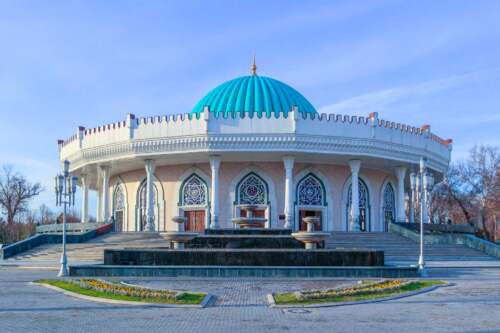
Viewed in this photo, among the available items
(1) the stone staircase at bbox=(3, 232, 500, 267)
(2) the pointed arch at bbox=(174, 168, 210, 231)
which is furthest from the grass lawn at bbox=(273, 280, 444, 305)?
(2) the pointed arch at bbox=(174, 168, 210, 231)

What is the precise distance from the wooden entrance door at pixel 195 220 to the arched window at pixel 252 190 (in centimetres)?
230

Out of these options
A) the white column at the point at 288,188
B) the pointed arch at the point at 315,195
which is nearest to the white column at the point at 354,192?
the pointed arch at the point at 315,195

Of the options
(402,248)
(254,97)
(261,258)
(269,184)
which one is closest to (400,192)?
(269,184)

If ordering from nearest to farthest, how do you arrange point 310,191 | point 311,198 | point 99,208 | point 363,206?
point 311,198 < point 310,191 < point 363,206 < point 99,208

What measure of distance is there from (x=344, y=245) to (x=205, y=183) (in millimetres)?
9657

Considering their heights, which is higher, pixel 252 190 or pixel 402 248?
pixel 252 190

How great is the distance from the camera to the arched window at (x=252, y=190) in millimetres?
32906

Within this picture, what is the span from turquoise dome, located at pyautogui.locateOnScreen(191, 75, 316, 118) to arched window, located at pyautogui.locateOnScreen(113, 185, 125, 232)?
22.6 ft

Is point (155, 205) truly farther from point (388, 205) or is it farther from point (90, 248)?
point (388, 205)

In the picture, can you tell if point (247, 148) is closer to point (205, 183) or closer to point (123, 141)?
point (205, 183)

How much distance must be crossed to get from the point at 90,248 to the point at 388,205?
1820 cm

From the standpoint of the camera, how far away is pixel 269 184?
32938 mm

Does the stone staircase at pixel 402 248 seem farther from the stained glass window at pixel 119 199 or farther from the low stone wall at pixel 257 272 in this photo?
the stained glass window at pixel 119 199

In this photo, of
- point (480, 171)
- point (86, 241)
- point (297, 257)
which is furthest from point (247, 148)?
point (480, 171)
